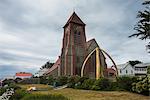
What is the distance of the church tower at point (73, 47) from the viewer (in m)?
69.8

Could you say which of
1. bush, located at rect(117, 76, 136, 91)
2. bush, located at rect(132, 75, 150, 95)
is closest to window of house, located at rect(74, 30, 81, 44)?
bush, located at rect(117, 76, 136, 91)

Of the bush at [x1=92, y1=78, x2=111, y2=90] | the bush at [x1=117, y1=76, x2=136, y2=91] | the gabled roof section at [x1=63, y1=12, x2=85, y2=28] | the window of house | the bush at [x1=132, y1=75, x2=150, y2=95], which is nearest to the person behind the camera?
the bush at [x1=132, y1=75, x2=150, y2=95]

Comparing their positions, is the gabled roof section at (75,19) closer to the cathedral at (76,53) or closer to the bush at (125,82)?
the cathedral at (76,53)

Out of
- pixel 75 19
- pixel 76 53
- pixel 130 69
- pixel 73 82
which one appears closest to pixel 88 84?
pixel 73 82

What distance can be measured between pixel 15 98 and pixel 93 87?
15741 millimetres

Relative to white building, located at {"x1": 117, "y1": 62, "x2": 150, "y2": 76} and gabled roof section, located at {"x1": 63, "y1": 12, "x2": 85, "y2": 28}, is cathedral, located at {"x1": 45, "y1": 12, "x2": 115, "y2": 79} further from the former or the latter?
white building, located at {"x1": 117, "y1": 62, "x2": 150, "y2": 76}

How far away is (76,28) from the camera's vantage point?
2933 inches

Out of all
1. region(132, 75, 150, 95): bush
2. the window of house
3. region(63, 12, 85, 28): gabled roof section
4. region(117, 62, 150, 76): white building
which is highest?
region(63, 12, 85, 28): gabled roof section

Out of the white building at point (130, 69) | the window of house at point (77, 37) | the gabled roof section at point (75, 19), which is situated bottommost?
the white building at point (130, 69)

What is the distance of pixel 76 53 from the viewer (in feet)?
234

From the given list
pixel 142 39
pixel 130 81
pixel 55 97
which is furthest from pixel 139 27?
pixel 55 97

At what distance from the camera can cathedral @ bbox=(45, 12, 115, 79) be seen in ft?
229

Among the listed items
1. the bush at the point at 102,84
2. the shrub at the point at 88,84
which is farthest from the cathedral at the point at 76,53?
the bush at the point at 102,84

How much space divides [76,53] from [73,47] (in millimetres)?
1947
